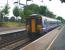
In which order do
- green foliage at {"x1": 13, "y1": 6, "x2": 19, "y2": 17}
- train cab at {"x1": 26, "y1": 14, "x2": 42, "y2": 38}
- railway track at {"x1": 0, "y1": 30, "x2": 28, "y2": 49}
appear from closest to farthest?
1. railway track at {"x1": 0, "y1": 30, "x2": 28, "y2": 49}
2. train cab at {"x1": 26, "y1": 14, "x2": 42, "y2": 38}
3. green foliage at {"x1": 13, "y1": 6, "x2": 19, "y2": 17}

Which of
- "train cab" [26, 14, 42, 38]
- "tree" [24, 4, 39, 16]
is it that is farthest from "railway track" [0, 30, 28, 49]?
"tree" [24, 4, 39, 16]

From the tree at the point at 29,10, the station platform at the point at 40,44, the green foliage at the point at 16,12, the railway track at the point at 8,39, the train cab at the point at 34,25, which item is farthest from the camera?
the green foliage at the point at 16,12

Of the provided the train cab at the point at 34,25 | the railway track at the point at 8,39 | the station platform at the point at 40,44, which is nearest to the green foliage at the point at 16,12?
the railway track at the point at 8,39

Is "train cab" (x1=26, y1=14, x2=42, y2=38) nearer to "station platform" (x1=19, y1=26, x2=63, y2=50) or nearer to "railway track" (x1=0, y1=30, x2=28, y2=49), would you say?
"railway track" (x1=0, y1=30, x2=28, y2=49)

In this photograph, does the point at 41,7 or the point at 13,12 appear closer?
the point at 13,12

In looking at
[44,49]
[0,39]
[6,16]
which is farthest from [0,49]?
[6,16]

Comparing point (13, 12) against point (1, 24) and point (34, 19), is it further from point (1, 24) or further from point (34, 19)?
point (34, 19)

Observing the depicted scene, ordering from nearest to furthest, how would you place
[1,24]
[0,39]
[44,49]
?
[44,49] → [0,39] → [1,24]

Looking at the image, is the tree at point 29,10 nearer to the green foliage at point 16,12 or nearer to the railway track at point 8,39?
the green foliage at point 16,12

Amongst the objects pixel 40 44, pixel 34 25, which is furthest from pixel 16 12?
pixel 40 44

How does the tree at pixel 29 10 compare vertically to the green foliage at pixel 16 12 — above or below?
above

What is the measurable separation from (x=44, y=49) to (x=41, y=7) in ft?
330

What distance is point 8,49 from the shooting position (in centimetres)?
1955

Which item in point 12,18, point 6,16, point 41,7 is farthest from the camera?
point 41,7
